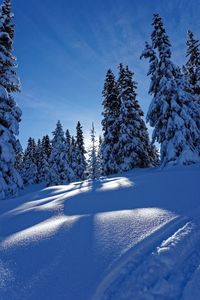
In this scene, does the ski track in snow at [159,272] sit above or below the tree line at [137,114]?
below

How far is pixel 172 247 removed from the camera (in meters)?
3.36

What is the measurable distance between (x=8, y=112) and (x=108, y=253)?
1471 cm

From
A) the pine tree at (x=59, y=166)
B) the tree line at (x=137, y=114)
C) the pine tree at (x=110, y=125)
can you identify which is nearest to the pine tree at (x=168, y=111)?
the tree line at (x=137, y=114)

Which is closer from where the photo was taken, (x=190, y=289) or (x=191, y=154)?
(x=190, y=289)

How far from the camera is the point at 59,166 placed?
117ft

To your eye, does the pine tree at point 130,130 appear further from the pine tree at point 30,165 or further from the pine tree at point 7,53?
the pine tree at point 30,165

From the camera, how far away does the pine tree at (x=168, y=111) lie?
18109 mm

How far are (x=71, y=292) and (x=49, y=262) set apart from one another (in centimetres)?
79

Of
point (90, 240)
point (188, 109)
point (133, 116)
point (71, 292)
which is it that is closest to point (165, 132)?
point (188, 109)

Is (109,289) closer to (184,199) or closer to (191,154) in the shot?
(184,199)

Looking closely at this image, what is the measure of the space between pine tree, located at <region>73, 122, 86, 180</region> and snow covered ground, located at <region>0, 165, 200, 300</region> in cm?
4125

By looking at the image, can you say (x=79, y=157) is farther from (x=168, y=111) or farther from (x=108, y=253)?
(x=108, y=253)

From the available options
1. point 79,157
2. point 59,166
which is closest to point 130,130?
point 59,166

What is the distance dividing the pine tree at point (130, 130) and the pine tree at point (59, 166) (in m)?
11.5
